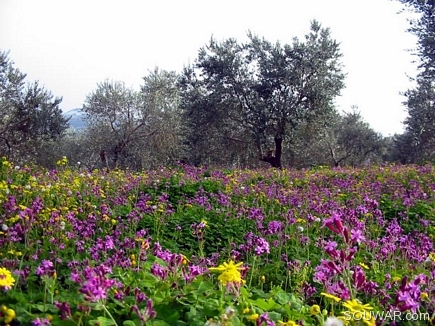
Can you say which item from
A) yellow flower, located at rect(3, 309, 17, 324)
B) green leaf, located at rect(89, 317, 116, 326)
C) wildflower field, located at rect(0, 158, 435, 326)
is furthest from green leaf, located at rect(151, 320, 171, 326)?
yellow flower, located at rect(3, 309, 17, 324)

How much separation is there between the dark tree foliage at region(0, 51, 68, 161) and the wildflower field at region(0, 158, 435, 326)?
1320 centimetres

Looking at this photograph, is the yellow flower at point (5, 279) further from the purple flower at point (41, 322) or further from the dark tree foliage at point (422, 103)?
the dark tree foliage at point (422, 103)

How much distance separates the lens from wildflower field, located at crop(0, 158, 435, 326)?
6.57 ft

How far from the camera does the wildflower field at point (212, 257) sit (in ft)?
6.57

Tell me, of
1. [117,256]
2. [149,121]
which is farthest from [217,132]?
[117,256]

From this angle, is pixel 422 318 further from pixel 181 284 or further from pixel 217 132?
pixel 217 132

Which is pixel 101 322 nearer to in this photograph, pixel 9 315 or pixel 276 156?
pixel 9 315

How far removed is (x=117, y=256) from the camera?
298 cm

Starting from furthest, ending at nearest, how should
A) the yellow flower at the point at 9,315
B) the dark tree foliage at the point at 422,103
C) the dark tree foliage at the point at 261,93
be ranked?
the dark tree foliage at the point at 261,93, the dark tree foliage at the point at 422,103, the yellow flower at the point at 9,315

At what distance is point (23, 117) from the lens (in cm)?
2183

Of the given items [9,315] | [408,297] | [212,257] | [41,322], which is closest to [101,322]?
[41,322]

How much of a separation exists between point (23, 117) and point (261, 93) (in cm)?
1159

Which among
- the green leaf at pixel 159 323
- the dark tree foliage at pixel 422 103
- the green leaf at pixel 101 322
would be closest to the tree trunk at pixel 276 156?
the dark tree foliage at pixel 422 103

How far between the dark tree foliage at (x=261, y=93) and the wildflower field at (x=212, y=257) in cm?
1258
